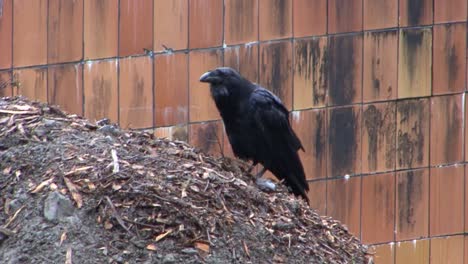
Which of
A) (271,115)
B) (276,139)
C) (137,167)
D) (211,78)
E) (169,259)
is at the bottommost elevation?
(169,259)

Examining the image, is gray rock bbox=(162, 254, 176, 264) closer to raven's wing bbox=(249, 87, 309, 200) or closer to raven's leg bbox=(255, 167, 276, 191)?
raven's leg bbox=(255, 167, 276, 191)

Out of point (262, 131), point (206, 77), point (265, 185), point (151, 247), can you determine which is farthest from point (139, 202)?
point (262, 131)

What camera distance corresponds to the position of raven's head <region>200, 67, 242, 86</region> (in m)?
8.62

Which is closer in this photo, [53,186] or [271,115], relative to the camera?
[53,186]

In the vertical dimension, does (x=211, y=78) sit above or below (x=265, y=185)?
above

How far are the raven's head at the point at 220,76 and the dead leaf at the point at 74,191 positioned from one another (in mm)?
2221

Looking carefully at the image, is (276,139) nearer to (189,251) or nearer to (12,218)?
(189,251)

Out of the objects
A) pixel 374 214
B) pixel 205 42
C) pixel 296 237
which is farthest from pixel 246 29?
pixel 296 237

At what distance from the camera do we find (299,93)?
9516 mm

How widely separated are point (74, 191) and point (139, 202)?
0.97 feet

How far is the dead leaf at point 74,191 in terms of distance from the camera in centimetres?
633

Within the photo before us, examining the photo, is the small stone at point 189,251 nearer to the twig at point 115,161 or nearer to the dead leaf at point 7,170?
the twig at point 115,161

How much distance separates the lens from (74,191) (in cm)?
639

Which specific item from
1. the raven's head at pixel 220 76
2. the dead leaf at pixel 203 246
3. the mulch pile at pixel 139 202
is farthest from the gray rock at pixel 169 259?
the raven's head at pixel 220 76
